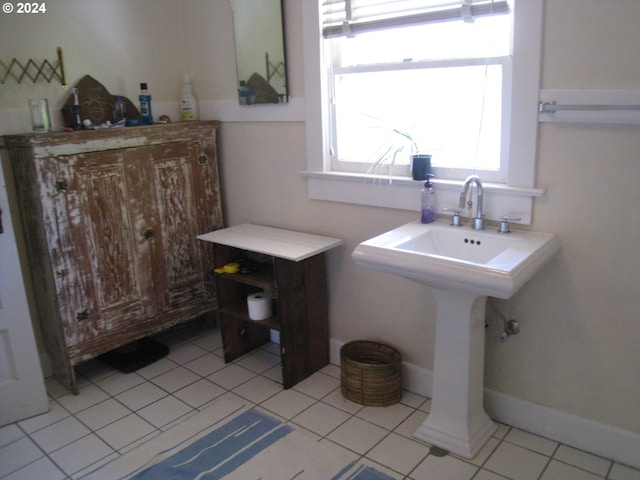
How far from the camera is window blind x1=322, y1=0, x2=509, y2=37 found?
78.3 inches

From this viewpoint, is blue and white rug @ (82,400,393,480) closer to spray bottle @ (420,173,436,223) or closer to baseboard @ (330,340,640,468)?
baseboard @ (330,340,640,468)

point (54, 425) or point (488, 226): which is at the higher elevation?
point (488, 226)

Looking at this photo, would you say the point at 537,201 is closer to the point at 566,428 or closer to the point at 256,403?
the point at 566,428

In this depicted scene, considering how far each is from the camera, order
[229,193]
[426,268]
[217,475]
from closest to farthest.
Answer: [426,268]
[217,475]
[229,193]

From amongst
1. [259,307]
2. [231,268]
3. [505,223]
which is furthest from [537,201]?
[231,268]

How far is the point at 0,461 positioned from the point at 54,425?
25cm

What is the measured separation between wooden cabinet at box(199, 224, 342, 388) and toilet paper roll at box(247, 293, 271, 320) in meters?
0.03

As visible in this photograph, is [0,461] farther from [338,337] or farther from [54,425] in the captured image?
[338,337]

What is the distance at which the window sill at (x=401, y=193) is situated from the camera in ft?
6.65

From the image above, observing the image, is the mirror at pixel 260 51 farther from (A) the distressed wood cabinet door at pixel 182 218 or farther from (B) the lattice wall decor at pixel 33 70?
(B) the lattice wall decor at pixel 33 70

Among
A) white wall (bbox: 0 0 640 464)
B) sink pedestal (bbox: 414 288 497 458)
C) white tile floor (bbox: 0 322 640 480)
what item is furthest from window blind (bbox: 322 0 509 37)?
white tile floor (bbox: 0 322 640 480)

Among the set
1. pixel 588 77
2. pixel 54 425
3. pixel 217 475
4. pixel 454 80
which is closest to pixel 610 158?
pixel 588 77

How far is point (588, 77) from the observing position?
1821 mm

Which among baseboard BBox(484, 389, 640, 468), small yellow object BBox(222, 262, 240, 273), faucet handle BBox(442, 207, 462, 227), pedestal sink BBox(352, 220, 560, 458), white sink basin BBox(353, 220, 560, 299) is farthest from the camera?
small yellow object BBox(222, 262, 240, 273)
